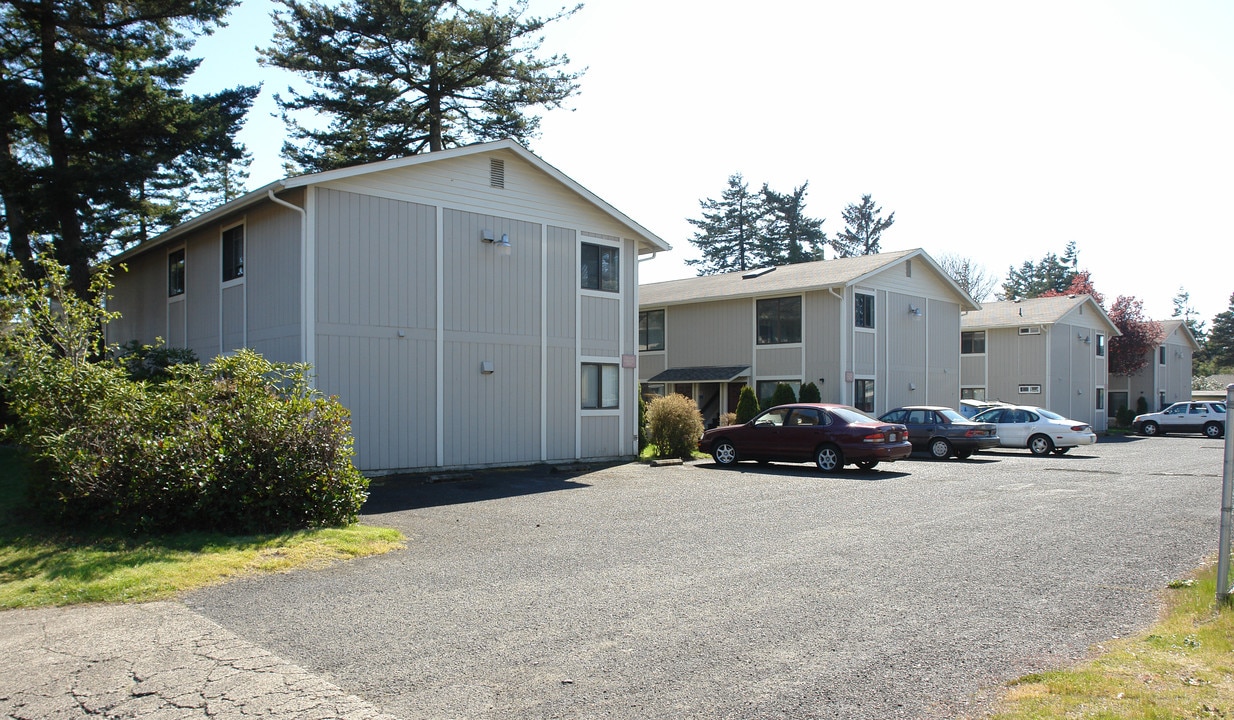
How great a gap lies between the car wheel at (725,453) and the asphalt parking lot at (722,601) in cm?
628

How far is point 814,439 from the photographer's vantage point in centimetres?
1878

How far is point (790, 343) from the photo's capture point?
29.0m

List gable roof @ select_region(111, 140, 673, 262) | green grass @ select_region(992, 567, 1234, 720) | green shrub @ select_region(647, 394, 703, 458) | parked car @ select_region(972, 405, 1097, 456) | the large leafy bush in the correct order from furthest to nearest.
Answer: parked car @ select_region(972, 405, 1097, 456)
green shrub @ select_region(647, 394, 703, 458)
gable roof @ select_region(111, 140, 673, 262)
the large leafy bush
green grass @ select_region(992, 567, 1234, 720)

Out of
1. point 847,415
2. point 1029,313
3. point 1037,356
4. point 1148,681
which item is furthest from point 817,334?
point 1148,681

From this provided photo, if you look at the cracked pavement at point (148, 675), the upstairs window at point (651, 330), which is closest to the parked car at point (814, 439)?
the upstairs window at point (651, 330)

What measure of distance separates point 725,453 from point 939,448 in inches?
254

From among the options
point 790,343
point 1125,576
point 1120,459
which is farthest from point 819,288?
point 1125,576

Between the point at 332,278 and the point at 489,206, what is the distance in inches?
155

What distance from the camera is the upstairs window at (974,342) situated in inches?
1545

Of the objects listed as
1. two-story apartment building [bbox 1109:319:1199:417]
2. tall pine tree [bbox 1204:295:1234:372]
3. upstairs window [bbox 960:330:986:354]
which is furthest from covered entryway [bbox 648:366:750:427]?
→ tall pine tree [bbox 1204:295:1234:372]

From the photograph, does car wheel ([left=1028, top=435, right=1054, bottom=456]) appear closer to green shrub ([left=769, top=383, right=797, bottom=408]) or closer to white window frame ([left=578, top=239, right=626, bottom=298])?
green shrub ([left=769, top=383, right=797, bottom=408])

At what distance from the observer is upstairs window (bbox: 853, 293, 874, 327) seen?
28.5 metres

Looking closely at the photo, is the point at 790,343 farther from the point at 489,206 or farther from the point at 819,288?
the point at 489,206

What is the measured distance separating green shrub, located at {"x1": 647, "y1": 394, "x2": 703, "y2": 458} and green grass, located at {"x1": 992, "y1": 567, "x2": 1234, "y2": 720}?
49.8 feet
